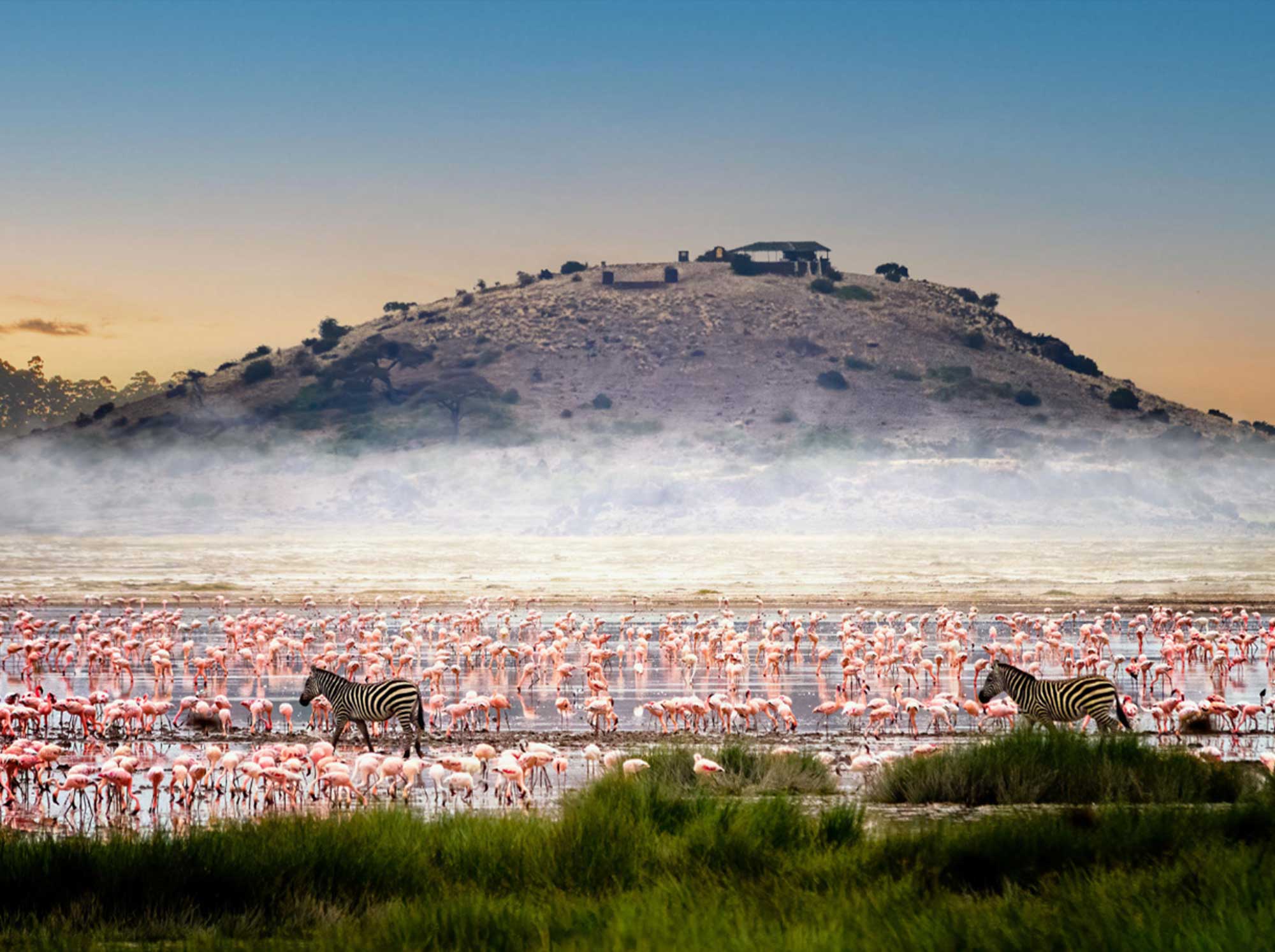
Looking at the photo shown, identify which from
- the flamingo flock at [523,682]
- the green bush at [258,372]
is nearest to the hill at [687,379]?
the green bush at [258,372]

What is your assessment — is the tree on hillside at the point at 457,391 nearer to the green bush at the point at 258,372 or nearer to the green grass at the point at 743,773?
the green bush at the point at 258,372

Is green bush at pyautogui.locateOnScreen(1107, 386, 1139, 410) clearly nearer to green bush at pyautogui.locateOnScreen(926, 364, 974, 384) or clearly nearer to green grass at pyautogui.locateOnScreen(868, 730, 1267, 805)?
green bush at pyautogui.locateOnScreen(926, 364, 974, 384)

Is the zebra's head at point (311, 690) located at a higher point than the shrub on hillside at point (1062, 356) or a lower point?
lower

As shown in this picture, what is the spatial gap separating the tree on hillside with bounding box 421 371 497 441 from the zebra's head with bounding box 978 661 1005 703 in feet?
359

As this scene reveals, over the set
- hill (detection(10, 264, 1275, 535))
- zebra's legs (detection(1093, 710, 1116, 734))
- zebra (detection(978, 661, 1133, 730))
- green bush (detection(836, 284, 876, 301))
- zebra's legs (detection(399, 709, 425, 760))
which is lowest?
zebra's legs (detection(399, 709, 425, 760))

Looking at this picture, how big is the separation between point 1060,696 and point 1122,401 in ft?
430

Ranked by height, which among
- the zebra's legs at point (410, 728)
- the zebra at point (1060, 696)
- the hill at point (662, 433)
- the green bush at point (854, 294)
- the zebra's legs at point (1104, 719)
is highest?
the green bush at point (854, 294)

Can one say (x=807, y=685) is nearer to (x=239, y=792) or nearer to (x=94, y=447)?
(x=239, y=792)

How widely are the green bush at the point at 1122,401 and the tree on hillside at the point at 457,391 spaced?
188ft

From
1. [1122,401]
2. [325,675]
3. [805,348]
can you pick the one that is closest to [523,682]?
[325,675]

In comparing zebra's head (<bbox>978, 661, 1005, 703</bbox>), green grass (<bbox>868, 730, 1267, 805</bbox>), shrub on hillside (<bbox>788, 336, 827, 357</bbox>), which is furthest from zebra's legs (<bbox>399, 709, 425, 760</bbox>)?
shrub on hillside (<bbox>788, 336, 827, 357</bbox>)

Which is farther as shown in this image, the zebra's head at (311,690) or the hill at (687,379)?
the hill at (687,379)

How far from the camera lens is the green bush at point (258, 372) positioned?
465 ft

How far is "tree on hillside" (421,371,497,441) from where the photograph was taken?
128750mm
